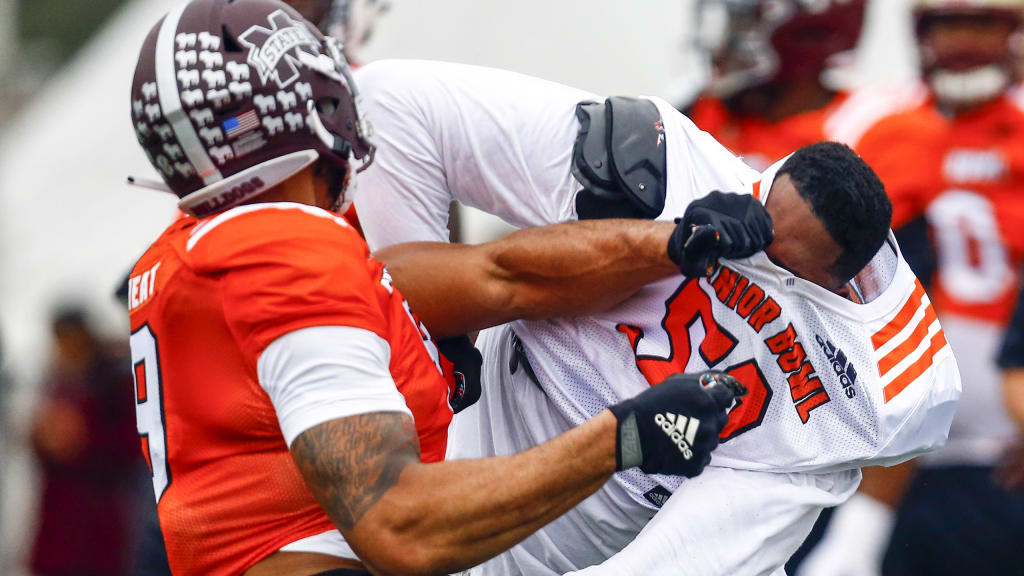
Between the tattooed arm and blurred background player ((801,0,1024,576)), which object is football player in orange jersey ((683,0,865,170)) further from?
the tattooed arm

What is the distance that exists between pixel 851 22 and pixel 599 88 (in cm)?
167

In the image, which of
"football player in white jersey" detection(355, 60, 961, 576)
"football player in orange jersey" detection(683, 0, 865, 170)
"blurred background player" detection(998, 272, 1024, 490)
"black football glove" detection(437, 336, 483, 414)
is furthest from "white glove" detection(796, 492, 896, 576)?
"black football glove" detection(437, 336, 483, 414)

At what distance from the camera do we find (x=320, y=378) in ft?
7.06

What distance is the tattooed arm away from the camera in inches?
84.8

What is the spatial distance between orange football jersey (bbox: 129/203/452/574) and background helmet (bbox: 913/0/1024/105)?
296 cm

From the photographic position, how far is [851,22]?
5.18 meters

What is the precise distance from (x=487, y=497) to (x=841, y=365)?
2.69 feet

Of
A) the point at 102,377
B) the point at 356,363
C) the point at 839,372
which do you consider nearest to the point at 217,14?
the point at 356,363

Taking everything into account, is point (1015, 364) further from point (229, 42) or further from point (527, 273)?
point (229, 42)

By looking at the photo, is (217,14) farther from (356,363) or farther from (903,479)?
(903,479)

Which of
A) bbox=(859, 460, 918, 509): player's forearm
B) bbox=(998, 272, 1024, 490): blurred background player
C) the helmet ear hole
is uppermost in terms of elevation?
the helmet ear hole

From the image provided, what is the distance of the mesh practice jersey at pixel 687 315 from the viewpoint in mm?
2648

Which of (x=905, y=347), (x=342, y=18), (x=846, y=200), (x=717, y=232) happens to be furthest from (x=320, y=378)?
(x=342, y=18)

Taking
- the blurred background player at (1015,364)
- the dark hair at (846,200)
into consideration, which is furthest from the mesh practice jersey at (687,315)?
the blurred background player at (1015,364)
